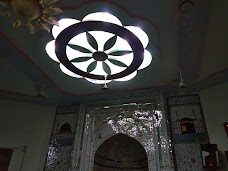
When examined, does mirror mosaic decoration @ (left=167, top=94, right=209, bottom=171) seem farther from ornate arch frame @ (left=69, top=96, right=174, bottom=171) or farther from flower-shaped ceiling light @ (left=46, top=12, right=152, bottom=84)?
flower-shaped ceiling light @ (left=46, top=12, right=152, bottom=84)

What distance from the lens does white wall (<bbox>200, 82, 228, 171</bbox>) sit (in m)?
3.66

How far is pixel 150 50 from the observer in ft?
11.3

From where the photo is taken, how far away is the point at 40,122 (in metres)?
5.01

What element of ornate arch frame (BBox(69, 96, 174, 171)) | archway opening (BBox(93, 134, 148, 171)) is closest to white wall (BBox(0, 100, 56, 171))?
ornate arch frame (BBox(69, 96, 174, 171))

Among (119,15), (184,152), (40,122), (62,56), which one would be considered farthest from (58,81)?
(184,152)

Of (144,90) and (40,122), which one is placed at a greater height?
(144,90)

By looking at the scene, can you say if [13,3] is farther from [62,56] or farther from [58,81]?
[58,81]

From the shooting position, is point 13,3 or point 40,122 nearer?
point 13,3

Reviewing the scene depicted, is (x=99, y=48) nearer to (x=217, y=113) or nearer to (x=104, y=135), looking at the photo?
(x=104, y=135)

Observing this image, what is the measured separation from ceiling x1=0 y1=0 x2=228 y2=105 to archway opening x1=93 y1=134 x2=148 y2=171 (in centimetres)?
105

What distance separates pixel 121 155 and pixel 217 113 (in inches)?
87.7

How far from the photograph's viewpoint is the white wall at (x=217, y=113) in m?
3.66

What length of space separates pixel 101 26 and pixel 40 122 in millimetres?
3045

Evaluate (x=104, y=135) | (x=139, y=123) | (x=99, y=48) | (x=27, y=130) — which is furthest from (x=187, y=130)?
(x=27, y=130)
